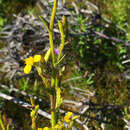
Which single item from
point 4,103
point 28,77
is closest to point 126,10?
point 28,77

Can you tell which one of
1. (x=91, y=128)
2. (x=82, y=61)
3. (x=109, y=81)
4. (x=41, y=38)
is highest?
(x=41, y=38)

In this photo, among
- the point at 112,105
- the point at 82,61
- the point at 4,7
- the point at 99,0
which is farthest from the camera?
the point at 4,7

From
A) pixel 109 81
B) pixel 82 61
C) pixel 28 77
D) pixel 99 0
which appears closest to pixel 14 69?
pixel 28 77

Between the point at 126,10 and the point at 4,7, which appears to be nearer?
the point at 126,10

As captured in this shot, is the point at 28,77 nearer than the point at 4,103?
No

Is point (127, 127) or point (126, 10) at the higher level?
point (126, 10)

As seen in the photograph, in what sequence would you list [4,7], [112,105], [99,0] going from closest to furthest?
[112,105], [99,0], [4,7]

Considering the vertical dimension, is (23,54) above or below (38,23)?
below

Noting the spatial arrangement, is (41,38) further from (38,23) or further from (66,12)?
(66,12)

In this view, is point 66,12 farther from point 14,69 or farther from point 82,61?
point 14,69
